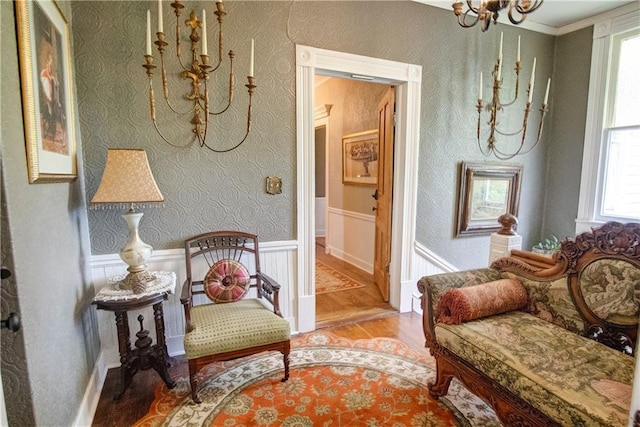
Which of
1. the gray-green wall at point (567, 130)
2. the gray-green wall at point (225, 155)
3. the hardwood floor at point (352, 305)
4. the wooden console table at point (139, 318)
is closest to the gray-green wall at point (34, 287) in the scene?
the gray-green wall at point (225, 155)

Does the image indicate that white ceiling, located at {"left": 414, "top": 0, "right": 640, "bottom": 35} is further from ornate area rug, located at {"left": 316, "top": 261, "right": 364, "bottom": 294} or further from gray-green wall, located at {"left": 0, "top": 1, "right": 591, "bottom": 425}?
ornate area rug, located at {"left": 316, "top": 261, "right": 364, "bottom": 294}

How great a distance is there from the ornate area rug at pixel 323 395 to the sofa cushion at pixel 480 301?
510mm

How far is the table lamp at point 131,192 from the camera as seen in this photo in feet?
6.23

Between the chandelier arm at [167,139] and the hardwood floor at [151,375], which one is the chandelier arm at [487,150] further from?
the chandelier arm at [167,139]

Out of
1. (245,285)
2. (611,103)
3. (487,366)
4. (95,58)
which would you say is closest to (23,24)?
(95,58)

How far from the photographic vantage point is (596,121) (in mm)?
3412

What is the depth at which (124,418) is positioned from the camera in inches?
73.4

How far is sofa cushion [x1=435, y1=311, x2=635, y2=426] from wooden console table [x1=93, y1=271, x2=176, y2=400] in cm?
167

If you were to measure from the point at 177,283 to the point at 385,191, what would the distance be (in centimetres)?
206

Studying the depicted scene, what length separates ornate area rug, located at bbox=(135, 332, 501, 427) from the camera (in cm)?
184

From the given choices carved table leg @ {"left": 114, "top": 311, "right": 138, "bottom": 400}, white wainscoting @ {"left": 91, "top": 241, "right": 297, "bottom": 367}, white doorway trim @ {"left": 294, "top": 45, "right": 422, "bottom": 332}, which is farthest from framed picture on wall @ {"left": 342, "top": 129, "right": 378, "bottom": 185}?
carved table leg @ {"left": 114, "top": 311, "right": 138, "bottom": 400}

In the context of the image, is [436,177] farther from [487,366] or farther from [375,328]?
[487,366]

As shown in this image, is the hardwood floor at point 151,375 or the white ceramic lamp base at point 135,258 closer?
the hardwood floor at point 151,375

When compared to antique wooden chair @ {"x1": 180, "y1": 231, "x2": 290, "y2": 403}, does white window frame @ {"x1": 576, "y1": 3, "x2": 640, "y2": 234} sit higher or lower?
higher
